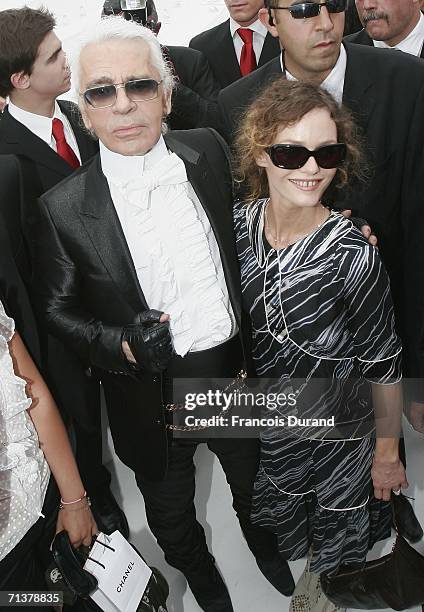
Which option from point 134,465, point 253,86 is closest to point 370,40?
point 253,86

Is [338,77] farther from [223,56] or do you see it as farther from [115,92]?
[223,56]

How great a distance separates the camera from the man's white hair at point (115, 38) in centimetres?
172

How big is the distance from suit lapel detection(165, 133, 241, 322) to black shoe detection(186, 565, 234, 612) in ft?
3.43

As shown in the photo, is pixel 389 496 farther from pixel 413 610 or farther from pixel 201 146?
pixel 201 146

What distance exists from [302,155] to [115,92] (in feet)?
1.71

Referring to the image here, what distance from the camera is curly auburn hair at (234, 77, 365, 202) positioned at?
167 centimetres

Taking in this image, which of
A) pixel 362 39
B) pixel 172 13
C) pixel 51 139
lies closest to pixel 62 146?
pixel 51 139

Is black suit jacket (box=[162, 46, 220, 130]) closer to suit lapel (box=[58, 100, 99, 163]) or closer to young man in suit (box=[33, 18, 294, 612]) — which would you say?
suit lapel (box=[58, 100, 99, 163])

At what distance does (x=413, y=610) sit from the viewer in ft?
7.28

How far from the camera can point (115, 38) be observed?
1716 mm

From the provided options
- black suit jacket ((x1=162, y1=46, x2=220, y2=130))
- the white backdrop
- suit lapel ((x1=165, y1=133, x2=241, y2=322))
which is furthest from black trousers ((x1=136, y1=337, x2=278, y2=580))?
the white backdrop

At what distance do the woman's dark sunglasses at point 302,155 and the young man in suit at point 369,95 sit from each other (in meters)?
0.53

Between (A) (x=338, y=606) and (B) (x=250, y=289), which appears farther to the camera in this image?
(A) (x=338, y=606)

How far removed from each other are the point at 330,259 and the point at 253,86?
0.98 metres
